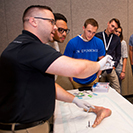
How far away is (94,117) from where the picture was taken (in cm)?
126

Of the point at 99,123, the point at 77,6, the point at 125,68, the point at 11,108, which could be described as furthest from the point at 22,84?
the point at 125,68

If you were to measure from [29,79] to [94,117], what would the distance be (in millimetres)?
747

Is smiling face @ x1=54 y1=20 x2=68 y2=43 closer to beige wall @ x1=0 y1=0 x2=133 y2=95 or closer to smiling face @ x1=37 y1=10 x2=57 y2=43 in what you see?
smiling face @ x1=37 y1=10 x2=57 y2=43

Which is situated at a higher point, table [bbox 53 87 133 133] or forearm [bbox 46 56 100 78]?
forearm [bbox 46 56 100 78]

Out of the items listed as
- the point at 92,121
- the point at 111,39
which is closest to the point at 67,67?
the point at 92,121

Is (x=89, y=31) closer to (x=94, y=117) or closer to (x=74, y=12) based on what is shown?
(x=74, y=12)

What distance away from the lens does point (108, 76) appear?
9.52ft

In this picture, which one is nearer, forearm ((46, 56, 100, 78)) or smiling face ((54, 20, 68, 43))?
forearm ((46, 56, 100, 78))

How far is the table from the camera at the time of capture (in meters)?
1.08

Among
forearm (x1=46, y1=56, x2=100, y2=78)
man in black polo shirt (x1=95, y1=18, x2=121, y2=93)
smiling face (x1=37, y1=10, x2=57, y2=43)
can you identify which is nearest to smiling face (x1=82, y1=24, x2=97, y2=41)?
man in black polo shirt (x1=95, y1=18, x2=121, y2=93)

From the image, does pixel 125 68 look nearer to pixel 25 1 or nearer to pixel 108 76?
pixel 108 76

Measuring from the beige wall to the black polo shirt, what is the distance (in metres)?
2.27

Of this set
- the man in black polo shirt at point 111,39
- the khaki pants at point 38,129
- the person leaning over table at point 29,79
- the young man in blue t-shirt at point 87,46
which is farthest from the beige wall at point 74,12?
the khaki pants at point 38,129

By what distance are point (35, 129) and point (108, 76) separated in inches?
90.2
